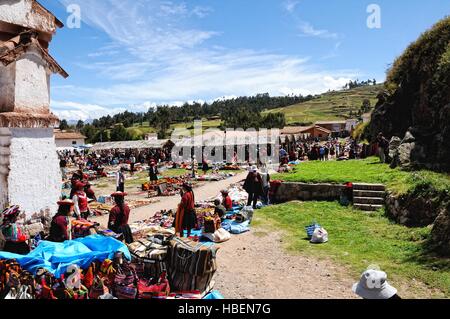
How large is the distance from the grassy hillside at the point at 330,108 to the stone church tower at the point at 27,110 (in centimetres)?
10493

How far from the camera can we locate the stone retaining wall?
1509cm

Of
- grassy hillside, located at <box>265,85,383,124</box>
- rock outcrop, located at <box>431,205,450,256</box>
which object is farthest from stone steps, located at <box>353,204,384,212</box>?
grassy hillside, located at <box>265,85,383,124</box>

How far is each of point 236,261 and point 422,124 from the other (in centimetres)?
1376

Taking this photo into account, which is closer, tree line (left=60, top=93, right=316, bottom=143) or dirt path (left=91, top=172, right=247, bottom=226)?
dirt path (left=91, top=172, right=247, bottom=226)

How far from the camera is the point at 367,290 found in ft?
14.5

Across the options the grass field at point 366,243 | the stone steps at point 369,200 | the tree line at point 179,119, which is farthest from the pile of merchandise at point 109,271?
the tree line at point 179,119

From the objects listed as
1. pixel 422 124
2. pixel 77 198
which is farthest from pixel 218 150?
pixel 77 198

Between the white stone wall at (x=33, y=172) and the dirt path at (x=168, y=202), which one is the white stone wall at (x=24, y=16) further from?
the dirt path at (x=168, y=202)

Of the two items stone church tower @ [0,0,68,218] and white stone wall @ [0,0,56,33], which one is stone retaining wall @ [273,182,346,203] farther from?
white stone wall @ [0,0,56,33]

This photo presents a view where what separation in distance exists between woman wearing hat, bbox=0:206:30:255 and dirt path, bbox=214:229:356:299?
3642mm

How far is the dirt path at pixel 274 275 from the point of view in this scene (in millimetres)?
7312

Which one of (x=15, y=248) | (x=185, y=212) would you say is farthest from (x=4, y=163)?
(x=185, y=212)
